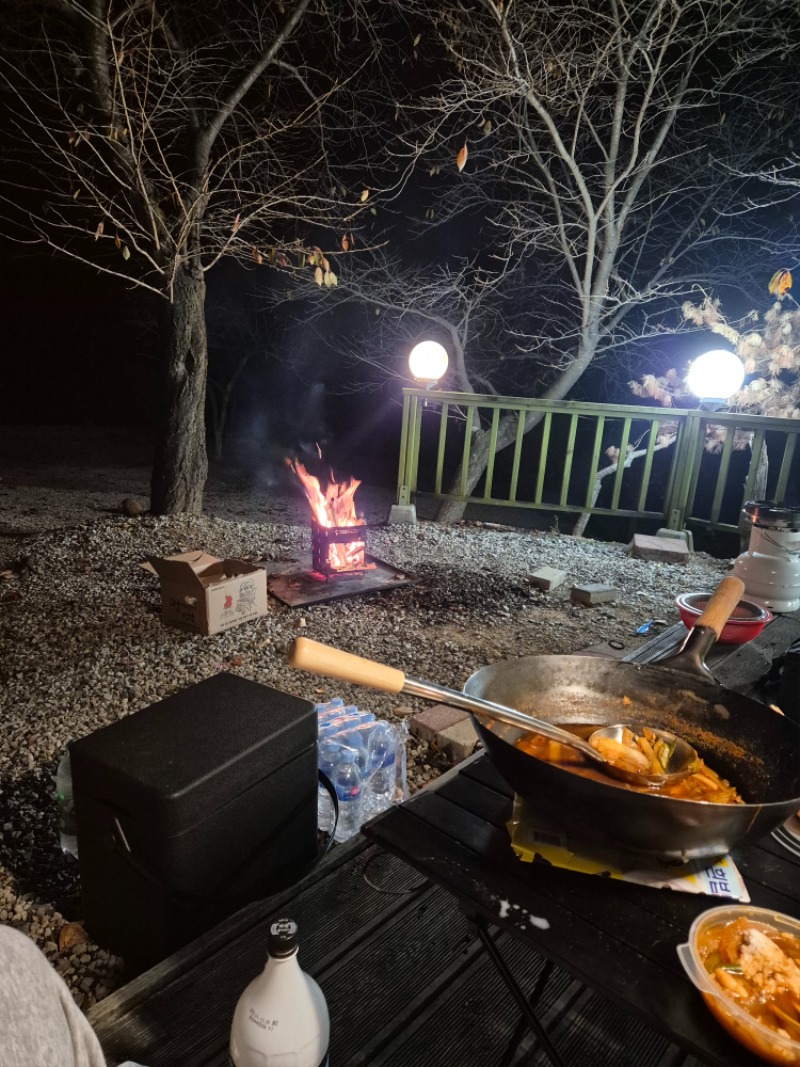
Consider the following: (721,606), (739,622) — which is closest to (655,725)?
(721,606)

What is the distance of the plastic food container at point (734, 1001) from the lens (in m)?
0.85

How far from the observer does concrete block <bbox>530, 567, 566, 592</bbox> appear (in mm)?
5406

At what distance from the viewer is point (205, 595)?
4121 millimetres

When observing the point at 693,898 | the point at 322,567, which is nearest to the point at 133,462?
the point at 322,567

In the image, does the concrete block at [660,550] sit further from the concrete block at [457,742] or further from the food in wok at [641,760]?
the food in wok at [641,760]

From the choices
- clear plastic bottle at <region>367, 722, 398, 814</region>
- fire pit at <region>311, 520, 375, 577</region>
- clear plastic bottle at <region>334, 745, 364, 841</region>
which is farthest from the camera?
fire pit at <region>311, 520, 375, 577</region>

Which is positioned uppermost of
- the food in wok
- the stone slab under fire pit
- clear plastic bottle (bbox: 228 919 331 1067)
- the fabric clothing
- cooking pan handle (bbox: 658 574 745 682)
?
cooking pan handle (bbox: 658 574 745 682)

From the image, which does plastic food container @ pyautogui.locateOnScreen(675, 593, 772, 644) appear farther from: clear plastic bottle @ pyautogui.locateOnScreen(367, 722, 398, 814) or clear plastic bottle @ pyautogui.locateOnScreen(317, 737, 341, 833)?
clear plastic bottle @ pyautogui.locateOnScreen(317, 737, 341, 833)

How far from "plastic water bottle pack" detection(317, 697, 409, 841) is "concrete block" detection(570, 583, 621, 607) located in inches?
103

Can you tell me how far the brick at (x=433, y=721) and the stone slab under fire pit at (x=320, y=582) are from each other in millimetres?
1746

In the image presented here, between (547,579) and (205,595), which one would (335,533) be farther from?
(547,579)

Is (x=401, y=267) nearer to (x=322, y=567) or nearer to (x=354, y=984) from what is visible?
(x=322, y=567)

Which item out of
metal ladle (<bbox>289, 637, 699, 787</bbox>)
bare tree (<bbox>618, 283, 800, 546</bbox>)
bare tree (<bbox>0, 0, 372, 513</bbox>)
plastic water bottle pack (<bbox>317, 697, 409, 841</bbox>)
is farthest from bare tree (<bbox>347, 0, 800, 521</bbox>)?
metal ladle (<bbox>289, 637, 699, 787</bbox>)

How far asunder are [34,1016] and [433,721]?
240 centimetres
